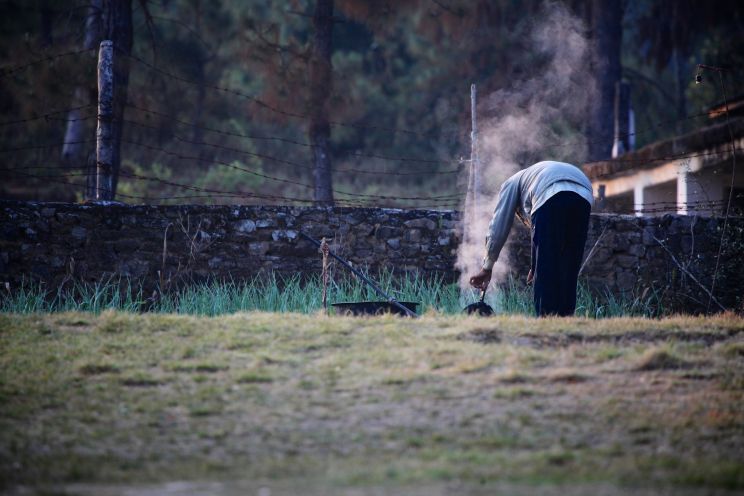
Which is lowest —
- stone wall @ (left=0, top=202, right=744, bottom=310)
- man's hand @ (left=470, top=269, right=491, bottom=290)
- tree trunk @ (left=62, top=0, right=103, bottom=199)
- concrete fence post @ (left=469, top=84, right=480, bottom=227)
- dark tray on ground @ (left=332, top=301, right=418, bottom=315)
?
dark tray on ground @ (left=332, top=301, right=418, bottom=315)

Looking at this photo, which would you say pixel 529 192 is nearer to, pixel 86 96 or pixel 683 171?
pixel 683 171

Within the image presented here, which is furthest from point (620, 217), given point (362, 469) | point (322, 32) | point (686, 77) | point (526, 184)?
point (686, 77)

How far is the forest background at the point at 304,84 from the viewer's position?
16938 millimetres

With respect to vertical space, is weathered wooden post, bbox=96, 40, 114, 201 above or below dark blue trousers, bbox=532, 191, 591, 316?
above

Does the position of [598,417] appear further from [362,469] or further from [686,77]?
[686,77]

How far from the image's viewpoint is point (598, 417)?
4867mm

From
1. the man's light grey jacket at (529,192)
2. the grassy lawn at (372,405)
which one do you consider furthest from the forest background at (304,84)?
the grassy lawn at (372,405)

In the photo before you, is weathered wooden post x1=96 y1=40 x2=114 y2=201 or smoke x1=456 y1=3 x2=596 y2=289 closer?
weathered wooden post x1=96 y1=40 x2=114 y2=201

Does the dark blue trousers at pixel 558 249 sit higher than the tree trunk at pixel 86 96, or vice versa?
the tree trunk at pixel 86 96

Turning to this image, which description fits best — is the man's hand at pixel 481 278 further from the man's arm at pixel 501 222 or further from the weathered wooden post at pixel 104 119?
the weathered wooden post at pixel 104 119

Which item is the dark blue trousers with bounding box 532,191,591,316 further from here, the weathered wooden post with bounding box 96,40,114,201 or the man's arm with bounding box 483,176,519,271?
the weathered wooden post with bounding box 96,40,114,201

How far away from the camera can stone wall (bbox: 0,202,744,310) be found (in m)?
9.59

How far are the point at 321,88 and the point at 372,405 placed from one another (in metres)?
12.5

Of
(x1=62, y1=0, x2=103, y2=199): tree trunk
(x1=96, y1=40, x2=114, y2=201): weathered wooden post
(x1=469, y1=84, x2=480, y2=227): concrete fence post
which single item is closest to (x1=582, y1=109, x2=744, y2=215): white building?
(x1=469, y1=84, x2=480, y2=227): concrete fence post
